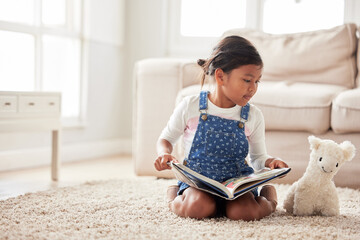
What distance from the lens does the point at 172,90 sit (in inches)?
92.3

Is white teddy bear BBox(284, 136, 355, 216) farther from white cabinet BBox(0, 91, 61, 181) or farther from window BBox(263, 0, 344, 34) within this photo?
window BBox(263, 0, 344, 34)

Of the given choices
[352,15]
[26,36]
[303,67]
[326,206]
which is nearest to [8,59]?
[26,36]

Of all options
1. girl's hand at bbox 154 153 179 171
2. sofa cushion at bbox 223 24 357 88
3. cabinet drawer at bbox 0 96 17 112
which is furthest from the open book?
sofa cushion at bbox 223 24 357 88

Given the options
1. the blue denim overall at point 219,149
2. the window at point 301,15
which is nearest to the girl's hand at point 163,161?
the blue denim overall at point 219,149

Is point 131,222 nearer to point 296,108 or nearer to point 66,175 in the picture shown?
point 296,108

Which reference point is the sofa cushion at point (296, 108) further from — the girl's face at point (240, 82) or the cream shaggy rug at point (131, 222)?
the girl's face at point (240, 82)

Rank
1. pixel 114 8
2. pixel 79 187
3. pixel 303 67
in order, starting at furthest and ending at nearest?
1. pixel 114 8
2. pixel 303 67
3. pixel 79 187

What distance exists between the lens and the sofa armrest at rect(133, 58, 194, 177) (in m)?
2.34

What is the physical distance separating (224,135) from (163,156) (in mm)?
237

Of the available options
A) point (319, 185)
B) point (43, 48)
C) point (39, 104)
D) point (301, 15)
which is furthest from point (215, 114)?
point (301, 15)

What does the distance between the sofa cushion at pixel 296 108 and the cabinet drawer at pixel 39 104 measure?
0.69 m

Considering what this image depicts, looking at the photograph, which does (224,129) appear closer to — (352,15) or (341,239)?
(341,239)

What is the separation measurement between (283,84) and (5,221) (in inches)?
61.6

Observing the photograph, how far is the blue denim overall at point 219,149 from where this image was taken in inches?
59.5
